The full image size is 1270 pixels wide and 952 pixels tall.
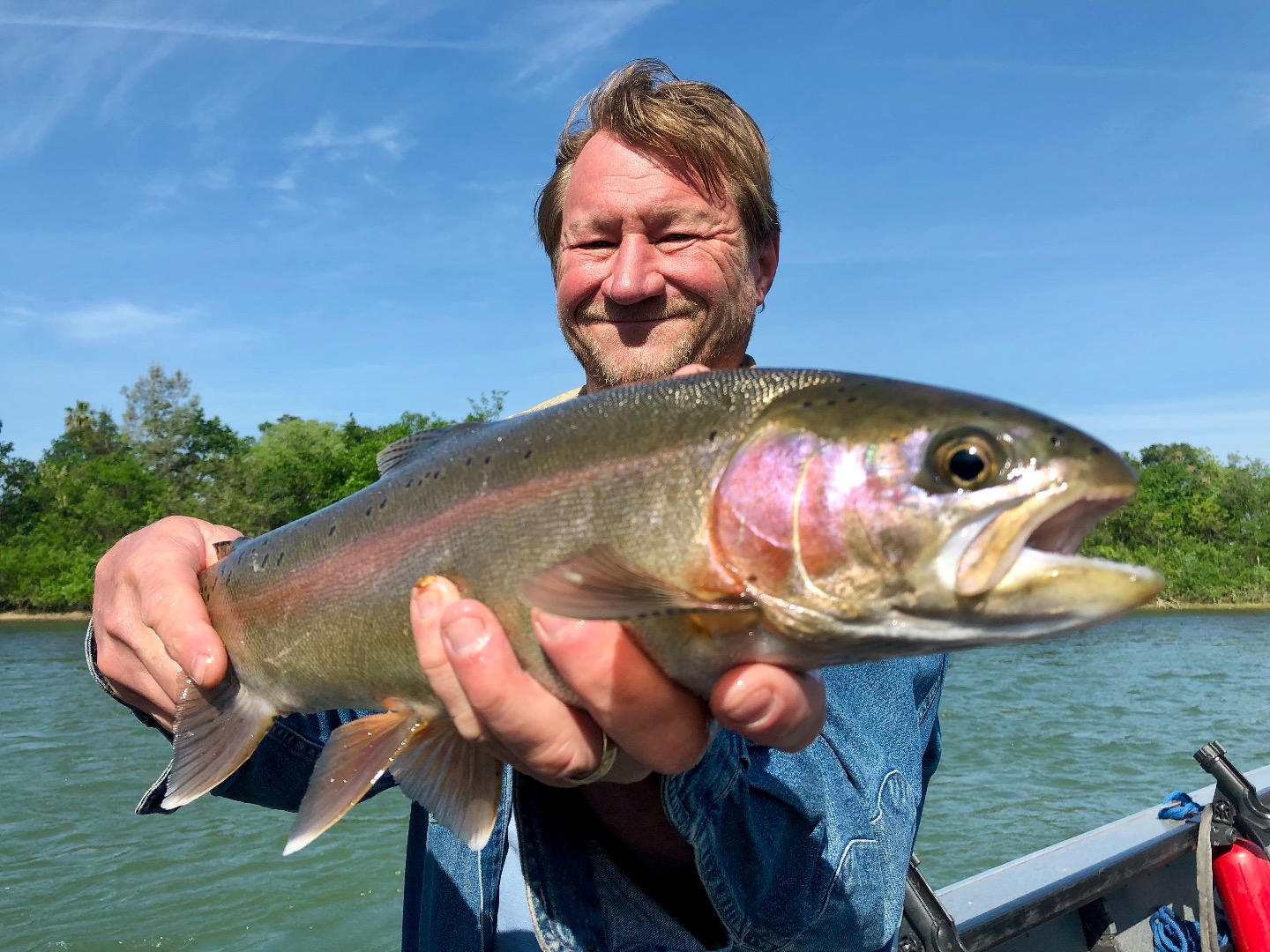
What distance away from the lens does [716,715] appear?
65.6 inches

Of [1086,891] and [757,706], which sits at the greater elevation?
[757,706]

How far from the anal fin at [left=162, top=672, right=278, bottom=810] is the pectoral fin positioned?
1277mm

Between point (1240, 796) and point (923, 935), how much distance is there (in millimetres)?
2420

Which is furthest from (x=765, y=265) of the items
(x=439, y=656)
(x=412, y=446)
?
(x=439, y=656)

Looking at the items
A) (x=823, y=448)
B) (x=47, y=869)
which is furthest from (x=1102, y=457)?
(x=47, y=869)

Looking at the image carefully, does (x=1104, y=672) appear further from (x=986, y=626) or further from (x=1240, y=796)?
(x=986, y=626)

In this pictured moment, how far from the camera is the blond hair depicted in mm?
3715

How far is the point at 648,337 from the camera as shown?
3.72m

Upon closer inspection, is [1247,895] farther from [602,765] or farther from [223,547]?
[223,547]

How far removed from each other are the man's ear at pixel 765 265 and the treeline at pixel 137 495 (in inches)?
1440

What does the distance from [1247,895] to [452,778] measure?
15.1ft

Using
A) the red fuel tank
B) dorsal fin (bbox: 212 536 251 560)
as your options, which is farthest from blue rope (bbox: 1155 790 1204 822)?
dorsal fin (bbox: 212 536 251 560)

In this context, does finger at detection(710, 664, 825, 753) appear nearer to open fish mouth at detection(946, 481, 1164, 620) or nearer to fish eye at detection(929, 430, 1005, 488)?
open fish mouth at detection(946, 481, 1164, 620)

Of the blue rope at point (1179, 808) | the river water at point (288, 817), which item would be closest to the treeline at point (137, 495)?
the river water at point (288, 817)
